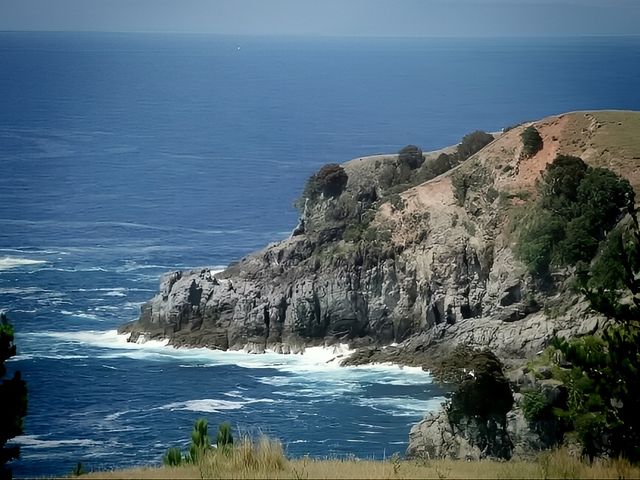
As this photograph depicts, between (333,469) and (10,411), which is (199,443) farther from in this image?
(333,469)

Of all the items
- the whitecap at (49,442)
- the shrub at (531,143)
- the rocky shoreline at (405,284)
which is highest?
the shrub at (531,143)

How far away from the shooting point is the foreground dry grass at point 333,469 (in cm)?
2284

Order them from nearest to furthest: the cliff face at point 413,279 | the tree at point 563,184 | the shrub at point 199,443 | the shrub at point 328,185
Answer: the shrub at point 199,443, the cliff face at point 413,279, the tree at point 563,184, the shrub at point 328,185

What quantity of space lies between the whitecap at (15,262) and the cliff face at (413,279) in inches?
758

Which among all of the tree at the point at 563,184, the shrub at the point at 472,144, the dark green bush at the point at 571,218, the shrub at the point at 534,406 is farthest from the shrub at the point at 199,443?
the shrub at the point at 472,144

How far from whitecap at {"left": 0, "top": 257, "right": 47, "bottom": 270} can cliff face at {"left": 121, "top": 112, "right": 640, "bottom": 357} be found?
63.2ft

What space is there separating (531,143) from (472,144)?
32.7 ft

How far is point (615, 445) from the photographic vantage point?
27.4 metres

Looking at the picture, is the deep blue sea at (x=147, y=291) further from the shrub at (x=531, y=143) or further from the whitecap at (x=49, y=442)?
the shrub at (x=531, y=143)

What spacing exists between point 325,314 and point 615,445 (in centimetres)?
4519

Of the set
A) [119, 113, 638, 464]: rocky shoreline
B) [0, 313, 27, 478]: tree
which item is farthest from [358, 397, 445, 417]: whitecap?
[0, 313, 27, 478]: tree

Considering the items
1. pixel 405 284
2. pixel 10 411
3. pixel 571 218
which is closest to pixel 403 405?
pixel 405 284

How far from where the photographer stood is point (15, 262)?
304ft

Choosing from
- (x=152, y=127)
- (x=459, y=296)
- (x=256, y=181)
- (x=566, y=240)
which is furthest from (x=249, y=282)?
(x=152, y=127)
